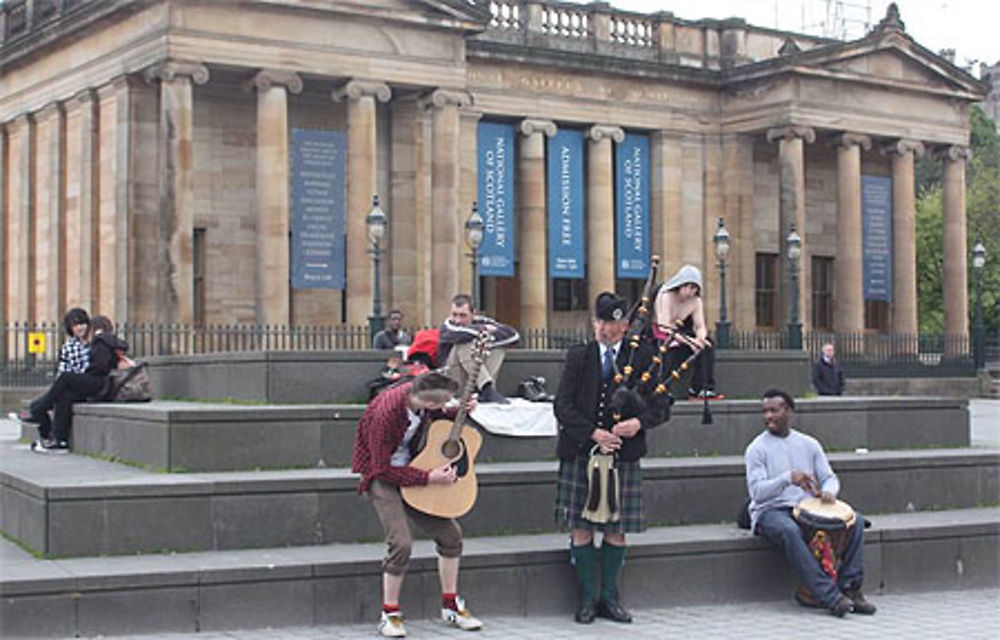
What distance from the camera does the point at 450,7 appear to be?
36.3 meters

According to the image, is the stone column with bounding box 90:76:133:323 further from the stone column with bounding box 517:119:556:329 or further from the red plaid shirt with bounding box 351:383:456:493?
the red plaid shirt with bounding box 351:383:456:493

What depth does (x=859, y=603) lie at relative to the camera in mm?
11773

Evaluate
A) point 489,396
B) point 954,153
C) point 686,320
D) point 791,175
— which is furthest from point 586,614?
point 954,153

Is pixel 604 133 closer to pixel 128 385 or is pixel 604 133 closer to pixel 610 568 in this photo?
pixel 128 385

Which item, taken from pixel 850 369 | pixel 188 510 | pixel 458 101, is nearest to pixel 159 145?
pixel 458 101

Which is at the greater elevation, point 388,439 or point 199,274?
point 199,274

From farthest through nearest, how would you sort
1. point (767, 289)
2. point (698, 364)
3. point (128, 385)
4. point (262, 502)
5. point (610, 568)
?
point (767, 289), point (128, 385), point (698, 364), point (262, 502), point (610, 568)

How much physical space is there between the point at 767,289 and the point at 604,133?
7.88 metres

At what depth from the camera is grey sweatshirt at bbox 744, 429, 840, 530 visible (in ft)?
39.8

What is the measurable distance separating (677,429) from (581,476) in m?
3.46

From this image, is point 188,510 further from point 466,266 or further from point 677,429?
point 466,266

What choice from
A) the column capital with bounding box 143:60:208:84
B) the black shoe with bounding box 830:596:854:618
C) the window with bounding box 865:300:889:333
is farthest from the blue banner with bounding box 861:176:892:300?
the black shoe with bounding box 830:596:854:618

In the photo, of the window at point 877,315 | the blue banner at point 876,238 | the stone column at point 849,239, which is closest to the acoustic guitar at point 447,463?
the stone column at point 849,239

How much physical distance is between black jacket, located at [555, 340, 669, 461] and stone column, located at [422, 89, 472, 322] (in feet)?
85.3
